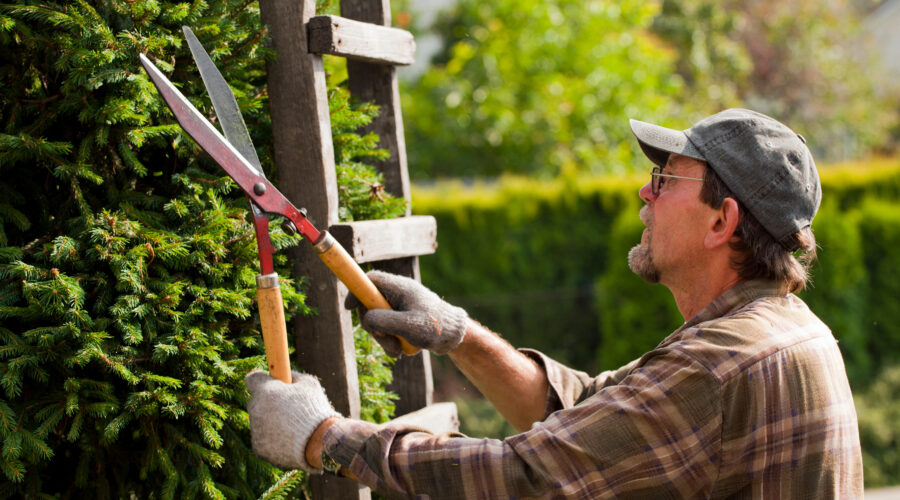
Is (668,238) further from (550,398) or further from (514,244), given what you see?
(514,244)

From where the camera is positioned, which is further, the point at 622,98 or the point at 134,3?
Result: the point at 622,98

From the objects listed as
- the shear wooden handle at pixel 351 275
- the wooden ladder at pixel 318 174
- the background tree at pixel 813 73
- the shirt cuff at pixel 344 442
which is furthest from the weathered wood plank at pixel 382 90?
the background tree at pixel 813 73

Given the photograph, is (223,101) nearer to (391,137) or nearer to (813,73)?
(391,137)

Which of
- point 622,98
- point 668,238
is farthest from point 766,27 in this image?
point 668,238

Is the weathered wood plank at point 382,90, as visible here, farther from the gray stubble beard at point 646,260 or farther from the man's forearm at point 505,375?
the gray stubble beard at point 646,260

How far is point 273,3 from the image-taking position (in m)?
2.31

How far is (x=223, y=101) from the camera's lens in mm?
2037

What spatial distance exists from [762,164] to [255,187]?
51.7 inches

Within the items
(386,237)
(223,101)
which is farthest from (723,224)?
(223,101)

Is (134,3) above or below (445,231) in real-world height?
above

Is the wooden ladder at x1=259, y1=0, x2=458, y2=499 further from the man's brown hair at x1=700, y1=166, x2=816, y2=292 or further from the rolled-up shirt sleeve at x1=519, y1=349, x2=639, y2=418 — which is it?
the man's brown hair at x1=700, y1=166, x2=816, y2=292

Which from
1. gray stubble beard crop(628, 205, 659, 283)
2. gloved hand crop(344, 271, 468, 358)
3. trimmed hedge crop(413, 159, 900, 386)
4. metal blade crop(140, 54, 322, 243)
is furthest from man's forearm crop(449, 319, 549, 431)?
trimmed hedge crop(413, 159, 900, 386)

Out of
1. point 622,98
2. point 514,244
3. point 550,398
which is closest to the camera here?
point 550,398

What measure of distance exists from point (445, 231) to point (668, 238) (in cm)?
619
